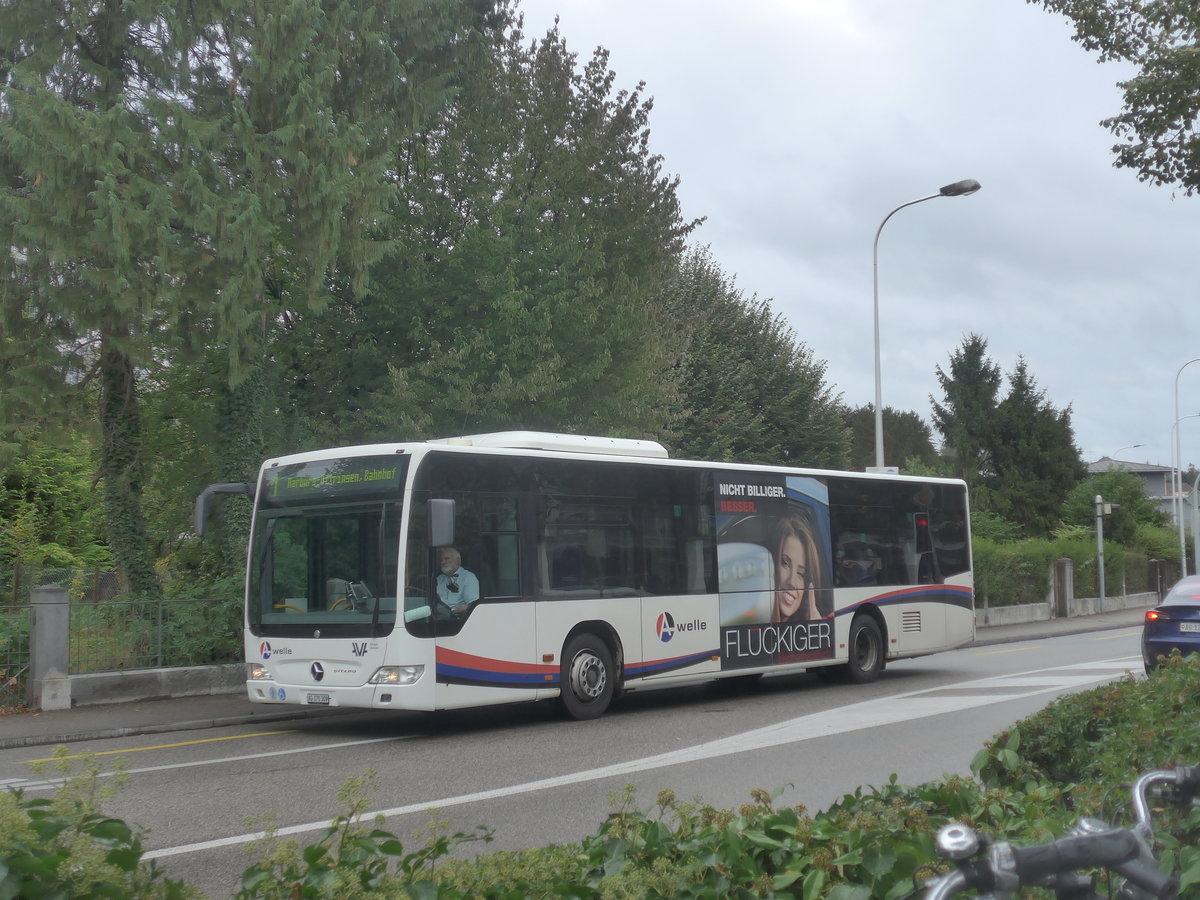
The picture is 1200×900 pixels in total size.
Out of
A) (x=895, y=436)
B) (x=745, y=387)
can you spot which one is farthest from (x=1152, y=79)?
(x=895, y=436)

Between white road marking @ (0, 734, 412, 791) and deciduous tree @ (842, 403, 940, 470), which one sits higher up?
deciduous tree @ (842, 403, 940, 470)

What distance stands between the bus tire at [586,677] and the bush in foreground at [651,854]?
9358 millimetres

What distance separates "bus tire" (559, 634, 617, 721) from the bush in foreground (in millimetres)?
9358

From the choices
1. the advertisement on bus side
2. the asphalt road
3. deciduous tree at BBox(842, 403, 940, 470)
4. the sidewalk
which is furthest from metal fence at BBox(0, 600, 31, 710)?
deciduous tree at BBox(842, 403, 940, 470)

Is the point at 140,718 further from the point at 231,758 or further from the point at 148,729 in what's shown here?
the point at 231,758

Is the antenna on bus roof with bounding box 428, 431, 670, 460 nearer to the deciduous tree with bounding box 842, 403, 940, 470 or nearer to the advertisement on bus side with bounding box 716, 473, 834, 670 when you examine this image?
the advertisement on bus side with bounding box 716, 473, 834, 670

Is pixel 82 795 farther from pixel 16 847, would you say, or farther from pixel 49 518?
pixel 49 518

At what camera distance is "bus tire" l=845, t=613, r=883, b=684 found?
57.2 feet

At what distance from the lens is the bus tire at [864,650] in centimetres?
1742

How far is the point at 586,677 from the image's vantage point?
44.9 feet

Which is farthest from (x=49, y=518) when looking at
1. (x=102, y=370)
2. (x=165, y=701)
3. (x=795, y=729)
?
(x=795, y=729)

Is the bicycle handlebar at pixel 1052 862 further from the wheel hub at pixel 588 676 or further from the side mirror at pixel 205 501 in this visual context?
the side mirror at pixel 205 501

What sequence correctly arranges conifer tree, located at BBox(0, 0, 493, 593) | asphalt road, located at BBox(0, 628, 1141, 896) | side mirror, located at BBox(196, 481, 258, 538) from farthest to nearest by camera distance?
conifer tree, located at BBox(0, 0, 493, 593)
side mirror, located at BBox(196, 481, 258, 538)
asphalt road, located at BBox(0, 628, 1141, 896)

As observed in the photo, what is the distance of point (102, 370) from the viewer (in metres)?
18.0
